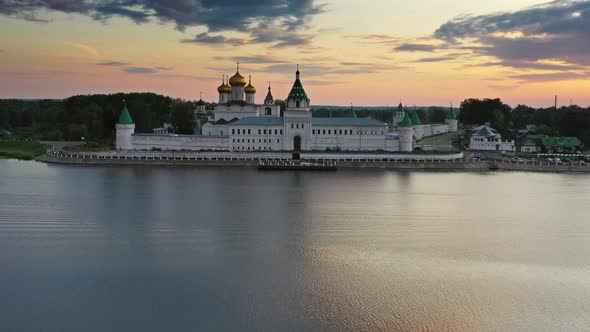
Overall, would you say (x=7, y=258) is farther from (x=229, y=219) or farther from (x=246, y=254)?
(x=229, y=219)

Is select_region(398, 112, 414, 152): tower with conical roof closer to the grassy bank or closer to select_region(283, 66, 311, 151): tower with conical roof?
select_region(283, 66, 311, 151): tower with conical roof

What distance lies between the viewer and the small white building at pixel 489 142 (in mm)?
38375

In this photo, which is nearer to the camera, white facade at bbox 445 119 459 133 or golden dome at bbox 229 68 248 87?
golden dome at bbox 229 68 248 87

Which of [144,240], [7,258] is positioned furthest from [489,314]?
[7,258]

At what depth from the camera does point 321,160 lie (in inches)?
1196

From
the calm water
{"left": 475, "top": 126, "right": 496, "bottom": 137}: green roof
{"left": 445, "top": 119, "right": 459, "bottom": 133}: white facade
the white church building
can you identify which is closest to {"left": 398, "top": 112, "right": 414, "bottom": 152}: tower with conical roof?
the white church building

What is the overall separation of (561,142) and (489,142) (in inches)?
177

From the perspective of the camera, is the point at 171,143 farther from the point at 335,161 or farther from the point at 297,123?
the point at 335,161

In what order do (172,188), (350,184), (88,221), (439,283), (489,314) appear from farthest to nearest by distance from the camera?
(350,184) < (172,188) < (88,221) < (439,283) < (489,314)

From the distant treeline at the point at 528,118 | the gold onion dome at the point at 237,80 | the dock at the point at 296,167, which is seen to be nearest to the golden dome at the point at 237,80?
the gold onion dome at the point at 237,80

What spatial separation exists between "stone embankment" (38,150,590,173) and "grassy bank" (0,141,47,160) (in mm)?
2597

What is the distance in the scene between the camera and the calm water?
338 inches

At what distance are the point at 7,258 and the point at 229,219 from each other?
17.8 feet

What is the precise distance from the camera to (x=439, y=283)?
10102 mm
